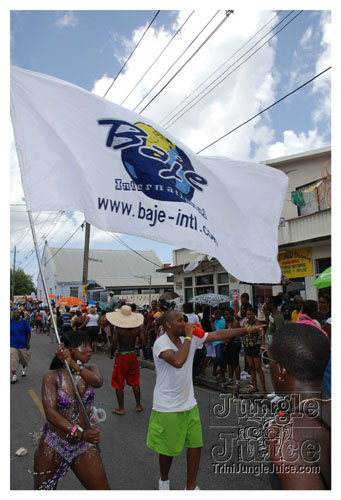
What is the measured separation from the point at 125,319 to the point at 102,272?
3703cm

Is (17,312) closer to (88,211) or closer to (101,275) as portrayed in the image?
(88,211)

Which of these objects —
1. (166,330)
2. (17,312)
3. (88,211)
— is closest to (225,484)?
(166,330)

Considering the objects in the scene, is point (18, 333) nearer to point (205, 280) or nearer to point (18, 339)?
point (18, 339)

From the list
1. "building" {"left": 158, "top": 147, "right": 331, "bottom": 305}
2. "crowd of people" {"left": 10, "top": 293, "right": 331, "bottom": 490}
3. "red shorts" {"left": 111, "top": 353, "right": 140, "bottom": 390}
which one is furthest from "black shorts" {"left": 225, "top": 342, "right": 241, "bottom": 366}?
"building" {"left": 158, "top": 147, "right": 331, "bottom": 305}

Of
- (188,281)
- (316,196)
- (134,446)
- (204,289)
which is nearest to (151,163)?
(134,446)

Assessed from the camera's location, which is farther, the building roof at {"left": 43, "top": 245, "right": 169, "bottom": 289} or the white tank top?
the building roof at {"left": 43, "top": 245, "right": 169, "bottom": 289}

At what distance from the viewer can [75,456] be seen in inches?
106

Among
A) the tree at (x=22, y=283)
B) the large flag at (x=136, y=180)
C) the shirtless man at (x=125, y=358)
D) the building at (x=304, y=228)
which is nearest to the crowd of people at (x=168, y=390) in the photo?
the large flag at (x=136, y=180)

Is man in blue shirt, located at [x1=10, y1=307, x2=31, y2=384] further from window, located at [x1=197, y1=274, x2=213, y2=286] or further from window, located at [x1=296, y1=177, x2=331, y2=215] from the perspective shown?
window, located at [x1=296, y1=177, x2=331, y2=215]

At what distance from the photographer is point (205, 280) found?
59.2ft

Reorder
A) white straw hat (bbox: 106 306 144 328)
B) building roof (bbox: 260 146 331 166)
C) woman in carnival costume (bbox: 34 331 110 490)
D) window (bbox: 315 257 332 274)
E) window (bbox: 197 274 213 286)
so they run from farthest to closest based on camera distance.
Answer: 1. window (bbox: 197 274 213 286)
2. building roof (bbox: 260 146 331 166)
3. window (bbox: 315 257 332 274)
4. white straw hat (bbox: 106 306 144 328)
5. woman in carnival costume (bbox: 34 331 110 490)

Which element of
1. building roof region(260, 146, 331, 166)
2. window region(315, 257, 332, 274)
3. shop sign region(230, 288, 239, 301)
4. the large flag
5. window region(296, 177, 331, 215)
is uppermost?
building roof region(260, 146, 331, 166)

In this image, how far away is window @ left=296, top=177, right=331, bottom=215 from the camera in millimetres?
12812

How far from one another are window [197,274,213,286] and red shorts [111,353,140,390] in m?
11.3
